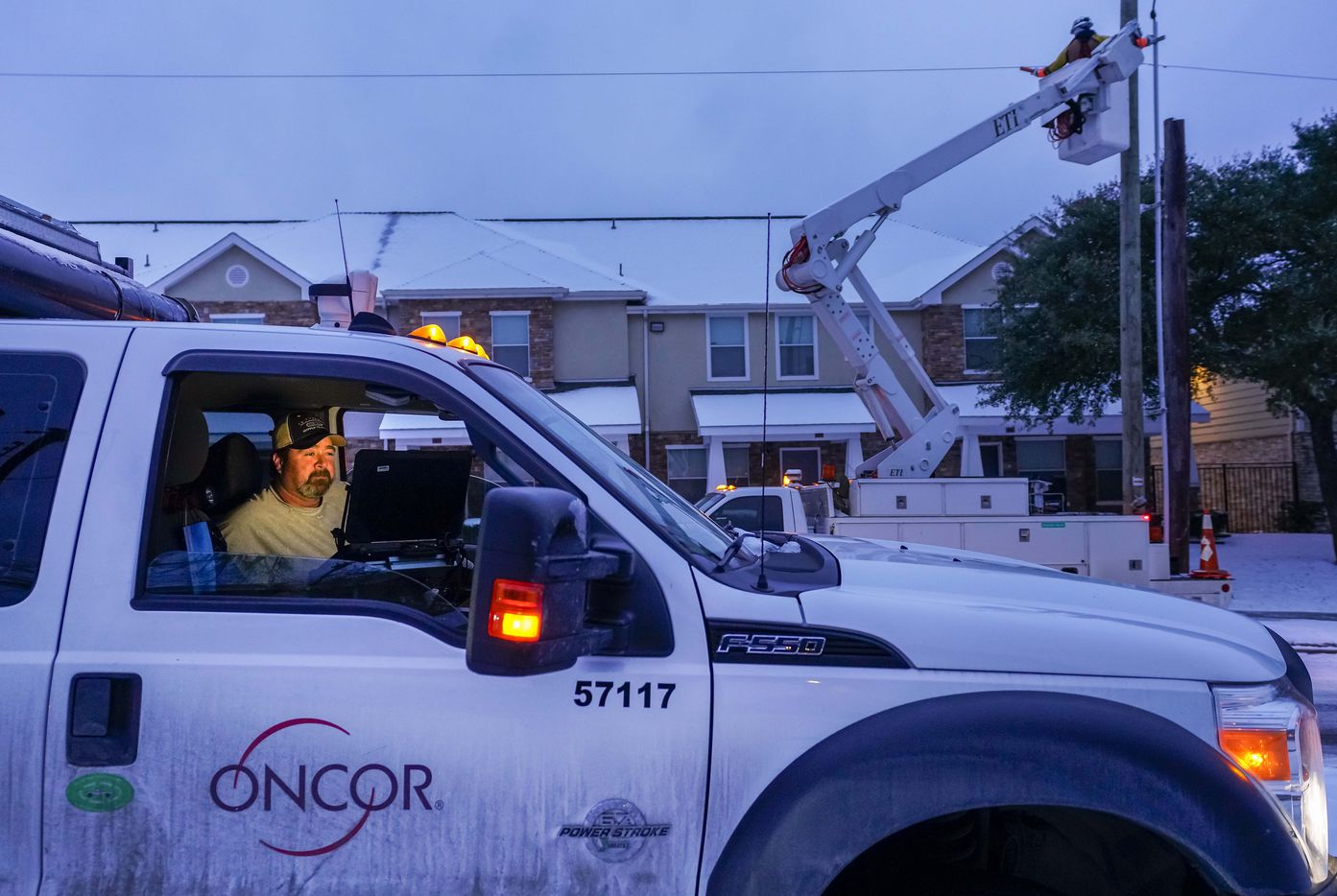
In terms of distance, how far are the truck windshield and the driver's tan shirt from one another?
0.91 m

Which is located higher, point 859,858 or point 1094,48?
point 1094,48

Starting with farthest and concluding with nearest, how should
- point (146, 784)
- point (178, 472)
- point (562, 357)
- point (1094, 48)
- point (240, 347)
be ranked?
point (562, 357) → point (1094, 48) → point (178, 472) → point (240, 347) → point (146, 784)

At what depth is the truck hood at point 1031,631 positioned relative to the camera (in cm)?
228

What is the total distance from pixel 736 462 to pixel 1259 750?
21.6 metres

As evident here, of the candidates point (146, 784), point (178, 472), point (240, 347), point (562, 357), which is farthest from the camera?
point (562, 357)

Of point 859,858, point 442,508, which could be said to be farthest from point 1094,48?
point 859,858

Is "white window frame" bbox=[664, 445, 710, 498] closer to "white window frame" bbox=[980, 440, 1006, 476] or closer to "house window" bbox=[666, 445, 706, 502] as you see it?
"house window" bbox=[666, 445, 706, 502]

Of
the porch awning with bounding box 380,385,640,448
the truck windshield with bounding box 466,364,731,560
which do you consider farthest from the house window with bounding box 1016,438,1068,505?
the truck windshield with bounding box 466,364,731,560

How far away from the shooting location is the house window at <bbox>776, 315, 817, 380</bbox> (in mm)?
24359

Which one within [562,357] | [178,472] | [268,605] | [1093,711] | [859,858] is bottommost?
[859,858]

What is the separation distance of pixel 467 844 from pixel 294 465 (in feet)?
6.53

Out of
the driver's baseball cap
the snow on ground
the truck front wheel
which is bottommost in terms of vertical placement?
the snow on ground

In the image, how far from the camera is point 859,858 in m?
2.44

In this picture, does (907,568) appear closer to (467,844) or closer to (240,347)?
(467,844)
